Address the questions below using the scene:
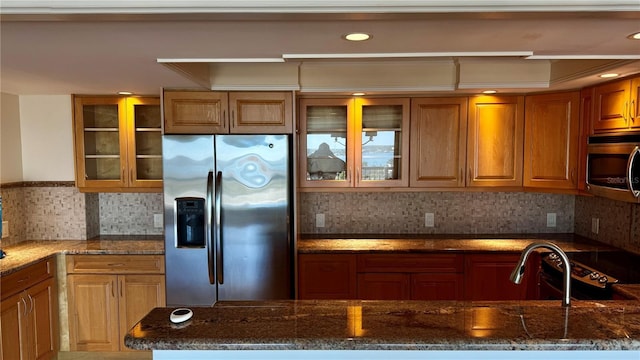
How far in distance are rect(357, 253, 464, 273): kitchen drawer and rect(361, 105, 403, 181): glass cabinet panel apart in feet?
2.22

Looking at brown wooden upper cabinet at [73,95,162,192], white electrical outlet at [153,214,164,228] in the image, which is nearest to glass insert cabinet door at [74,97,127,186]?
brown wooden upper cabinet at [73,95,162,192]

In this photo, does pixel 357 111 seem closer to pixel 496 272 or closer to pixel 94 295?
pixel 496 272

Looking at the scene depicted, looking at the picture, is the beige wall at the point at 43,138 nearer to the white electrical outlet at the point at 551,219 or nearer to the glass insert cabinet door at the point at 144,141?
the glass insert cabinet door at the point at 144,141

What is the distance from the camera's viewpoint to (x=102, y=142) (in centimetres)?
359

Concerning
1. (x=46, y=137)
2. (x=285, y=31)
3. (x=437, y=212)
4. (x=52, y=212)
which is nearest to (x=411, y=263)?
(x=437, y=212)

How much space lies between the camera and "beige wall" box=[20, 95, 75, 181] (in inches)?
140

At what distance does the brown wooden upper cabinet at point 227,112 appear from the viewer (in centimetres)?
313

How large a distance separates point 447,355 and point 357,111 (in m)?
2.42

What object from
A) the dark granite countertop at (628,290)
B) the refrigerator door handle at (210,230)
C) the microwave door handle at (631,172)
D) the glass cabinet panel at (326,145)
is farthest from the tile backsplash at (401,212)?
the dark granite countertop at (628,290)

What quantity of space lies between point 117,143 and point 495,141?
318 centimetres

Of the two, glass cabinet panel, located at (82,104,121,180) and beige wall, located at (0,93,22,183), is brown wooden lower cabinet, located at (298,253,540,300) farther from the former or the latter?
beige wall, located at (0,93,22,183)

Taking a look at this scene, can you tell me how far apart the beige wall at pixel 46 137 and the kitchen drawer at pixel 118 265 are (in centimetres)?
82

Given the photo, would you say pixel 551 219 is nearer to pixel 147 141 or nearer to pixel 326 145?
pixel 326 145

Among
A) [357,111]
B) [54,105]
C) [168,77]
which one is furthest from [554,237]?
[54,105]
